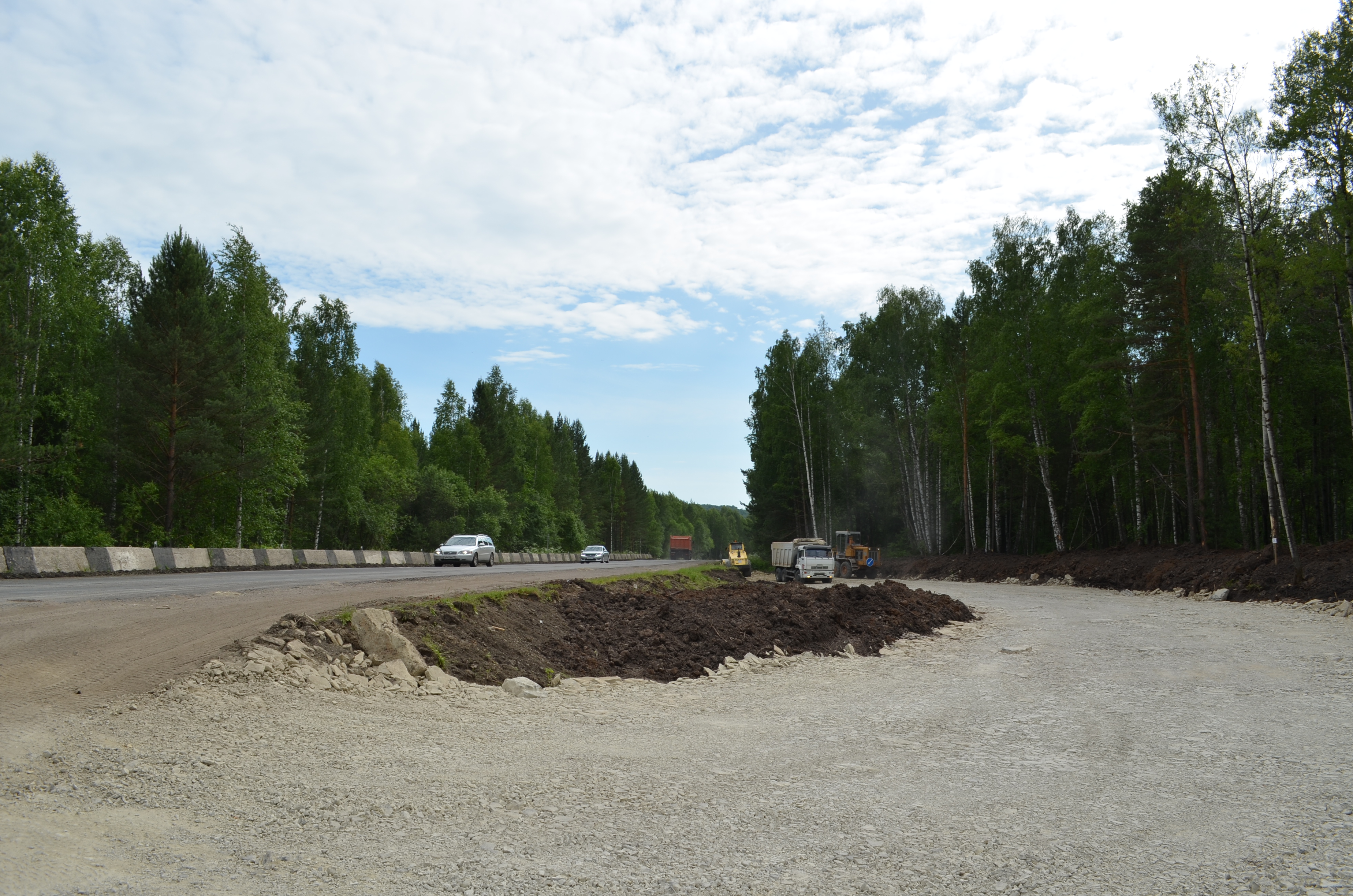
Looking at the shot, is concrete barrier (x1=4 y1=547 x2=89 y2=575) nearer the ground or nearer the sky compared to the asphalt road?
nearer the sky

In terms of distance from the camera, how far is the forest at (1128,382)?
24953 mm

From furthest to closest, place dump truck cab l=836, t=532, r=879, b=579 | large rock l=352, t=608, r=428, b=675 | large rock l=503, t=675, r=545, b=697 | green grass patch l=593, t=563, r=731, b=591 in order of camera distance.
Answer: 1. dump truck cab l=836, t=532, r=879, b=579
2. green grass patch l=593, t=563, r=731, b=591
3. large rock l=352, t=608, r=428, b=675
4. large rock l=503, t=675, r=545, b=697

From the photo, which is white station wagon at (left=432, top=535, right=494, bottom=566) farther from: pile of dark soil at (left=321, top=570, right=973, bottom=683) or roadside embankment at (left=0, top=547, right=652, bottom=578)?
pile of dark soil at (left=321, top=570, right=973, bottom=683)

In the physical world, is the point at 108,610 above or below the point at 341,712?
above

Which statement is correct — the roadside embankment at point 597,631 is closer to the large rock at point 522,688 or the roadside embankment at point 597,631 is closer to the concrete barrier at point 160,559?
the large rock at point 522,688

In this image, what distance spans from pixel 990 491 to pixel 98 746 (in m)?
45.5

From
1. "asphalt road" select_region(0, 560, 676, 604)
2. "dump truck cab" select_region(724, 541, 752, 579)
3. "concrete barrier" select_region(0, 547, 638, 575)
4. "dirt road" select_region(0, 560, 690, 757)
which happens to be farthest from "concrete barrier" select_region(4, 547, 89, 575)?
"dump truck cab" select_region(724, 541, 752, 579)

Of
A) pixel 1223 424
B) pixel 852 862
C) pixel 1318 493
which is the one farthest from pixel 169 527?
pixel 1318 493

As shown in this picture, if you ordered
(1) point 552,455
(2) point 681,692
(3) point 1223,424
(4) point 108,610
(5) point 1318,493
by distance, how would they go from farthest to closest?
(1) point 552,455, (5) point 1318,493, (3) point 1223,424, (4) point 108,610, (2) point 681,692

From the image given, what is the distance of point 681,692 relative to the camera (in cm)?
1034

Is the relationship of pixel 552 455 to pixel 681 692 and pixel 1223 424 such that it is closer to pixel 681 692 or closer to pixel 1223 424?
pixel 1223 424

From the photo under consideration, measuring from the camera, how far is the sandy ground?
4.12 m

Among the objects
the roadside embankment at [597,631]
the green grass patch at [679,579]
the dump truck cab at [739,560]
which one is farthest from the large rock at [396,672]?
the dump truck cab at [739,560]

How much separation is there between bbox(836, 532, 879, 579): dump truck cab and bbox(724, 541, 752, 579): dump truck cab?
5.06 m
